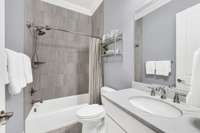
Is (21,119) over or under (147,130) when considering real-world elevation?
under

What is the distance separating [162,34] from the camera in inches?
47.5

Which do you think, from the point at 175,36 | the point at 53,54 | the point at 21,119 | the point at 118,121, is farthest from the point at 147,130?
→ the point at 53,54

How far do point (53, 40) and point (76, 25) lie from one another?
30.1 inches

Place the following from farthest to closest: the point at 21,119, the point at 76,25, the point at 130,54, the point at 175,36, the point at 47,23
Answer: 1. the point at 76,25
2. the point at 47,23
3. the point at 130,54
4. the point at 21,119
5. the point at 175,36

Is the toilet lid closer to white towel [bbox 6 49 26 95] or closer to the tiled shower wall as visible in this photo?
white towel [bbox 6 49 26 95]

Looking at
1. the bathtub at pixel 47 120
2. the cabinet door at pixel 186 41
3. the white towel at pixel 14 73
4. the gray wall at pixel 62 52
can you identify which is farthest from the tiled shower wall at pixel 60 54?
the cabinet door at pixel 186 41

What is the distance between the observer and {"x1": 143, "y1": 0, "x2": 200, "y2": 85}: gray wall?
3.47 feet

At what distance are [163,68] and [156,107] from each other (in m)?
0.44

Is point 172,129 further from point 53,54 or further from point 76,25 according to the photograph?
point 76,25

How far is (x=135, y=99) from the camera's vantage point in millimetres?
1118

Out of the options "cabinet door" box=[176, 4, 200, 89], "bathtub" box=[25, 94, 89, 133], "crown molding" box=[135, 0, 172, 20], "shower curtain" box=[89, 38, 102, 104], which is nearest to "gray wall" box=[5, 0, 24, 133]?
"bathtub" box=[25, 94, 89, 133]

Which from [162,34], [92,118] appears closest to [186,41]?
[162,34]

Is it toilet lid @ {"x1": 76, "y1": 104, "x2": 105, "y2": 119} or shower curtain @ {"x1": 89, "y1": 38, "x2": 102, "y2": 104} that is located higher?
shower curtain @ {"x1": 89, "y1": 38, "x2": 102, "y2": 104}

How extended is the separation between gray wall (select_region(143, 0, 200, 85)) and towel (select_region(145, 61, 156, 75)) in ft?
0.17
